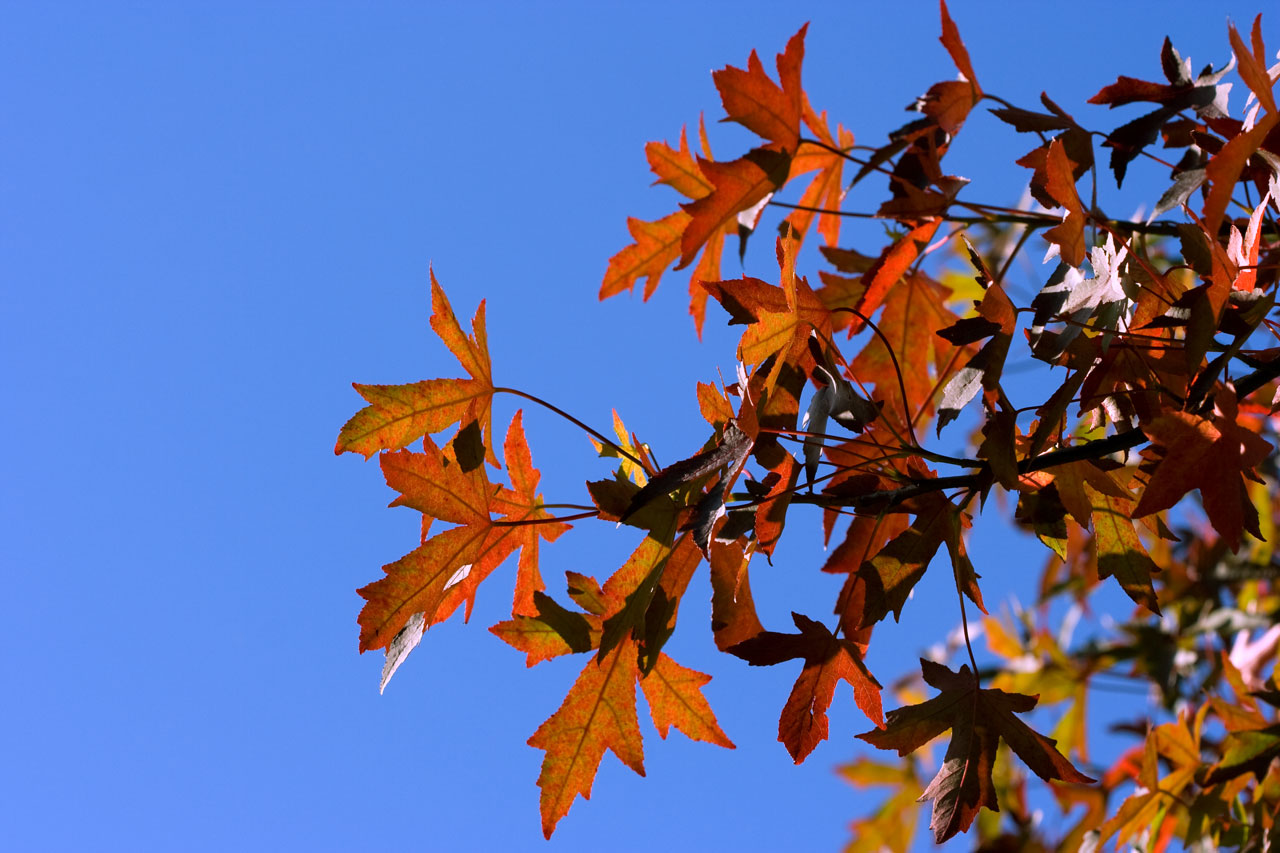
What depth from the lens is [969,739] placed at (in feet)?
3.03

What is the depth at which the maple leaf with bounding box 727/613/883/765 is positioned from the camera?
0.92m

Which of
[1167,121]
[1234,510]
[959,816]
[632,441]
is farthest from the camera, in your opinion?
[1167,121]

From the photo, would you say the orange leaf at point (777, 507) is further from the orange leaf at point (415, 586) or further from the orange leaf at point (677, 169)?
the orange leaf at point (677, 169)

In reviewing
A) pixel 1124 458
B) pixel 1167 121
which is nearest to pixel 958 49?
pixel 1167 121

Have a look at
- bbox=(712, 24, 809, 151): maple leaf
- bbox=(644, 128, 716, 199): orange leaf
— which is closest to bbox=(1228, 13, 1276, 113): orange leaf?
bbox=(712, 24, 809, 151): maple leaf

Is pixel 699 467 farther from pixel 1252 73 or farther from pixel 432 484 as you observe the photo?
pixel 1252 73

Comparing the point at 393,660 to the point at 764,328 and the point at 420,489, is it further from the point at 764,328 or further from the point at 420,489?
the point at 764,328

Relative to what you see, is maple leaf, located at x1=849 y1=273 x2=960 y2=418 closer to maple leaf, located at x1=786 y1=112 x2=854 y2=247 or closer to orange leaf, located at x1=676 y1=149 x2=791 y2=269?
maple leaf, located at x1=786 y1=112 x2=854 y2=247

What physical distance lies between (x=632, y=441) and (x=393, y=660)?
0.97 ft

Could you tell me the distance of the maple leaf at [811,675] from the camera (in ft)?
3.00

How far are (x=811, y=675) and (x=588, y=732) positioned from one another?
0.21 metres

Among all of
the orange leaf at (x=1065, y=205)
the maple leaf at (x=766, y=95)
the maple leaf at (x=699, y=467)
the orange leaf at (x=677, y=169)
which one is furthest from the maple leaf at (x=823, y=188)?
the maple leaf at (x=699, y=467)

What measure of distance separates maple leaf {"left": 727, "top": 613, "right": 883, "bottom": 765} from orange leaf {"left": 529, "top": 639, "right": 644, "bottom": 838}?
0.36 ft

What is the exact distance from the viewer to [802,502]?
0.90m
